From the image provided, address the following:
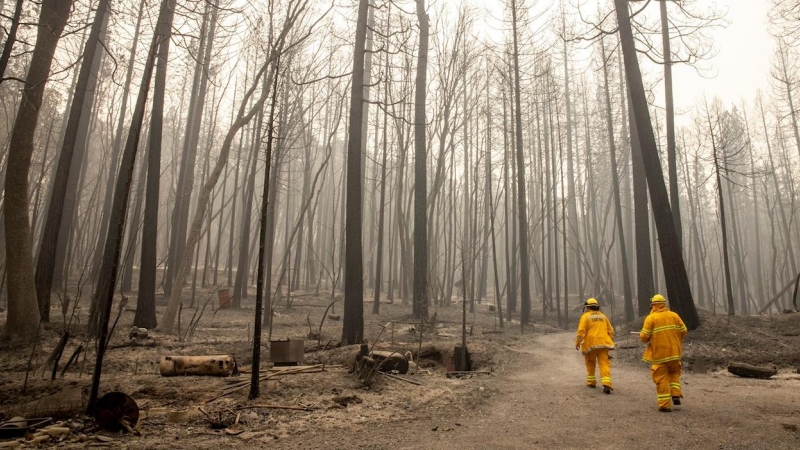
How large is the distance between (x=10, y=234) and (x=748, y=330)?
1517 centimetres

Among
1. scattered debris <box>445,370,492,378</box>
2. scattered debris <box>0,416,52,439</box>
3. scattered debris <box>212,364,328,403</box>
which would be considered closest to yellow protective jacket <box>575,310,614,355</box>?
scattered debris <box>445,370,492,378</box>

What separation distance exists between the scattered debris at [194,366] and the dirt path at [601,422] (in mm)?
2332

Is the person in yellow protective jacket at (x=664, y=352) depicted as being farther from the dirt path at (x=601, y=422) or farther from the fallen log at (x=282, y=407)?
the fallen log at (x=282, y=407)

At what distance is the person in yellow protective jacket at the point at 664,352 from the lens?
4.98 meters

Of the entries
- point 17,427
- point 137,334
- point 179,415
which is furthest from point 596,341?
point 137,334

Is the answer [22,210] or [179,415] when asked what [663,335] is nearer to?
[179,415]

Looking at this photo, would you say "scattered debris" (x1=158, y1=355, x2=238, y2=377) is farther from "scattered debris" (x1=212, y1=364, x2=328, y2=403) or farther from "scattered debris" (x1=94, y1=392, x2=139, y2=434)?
"scattered debris" (x1=94, y1=392, x2=139, y2=434)

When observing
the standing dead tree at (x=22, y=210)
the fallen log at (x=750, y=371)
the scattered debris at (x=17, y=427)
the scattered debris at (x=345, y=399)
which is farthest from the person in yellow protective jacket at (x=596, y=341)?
the standing dead tree at (x=22, y=210)

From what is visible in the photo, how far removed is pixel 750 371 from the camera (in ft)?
22.1

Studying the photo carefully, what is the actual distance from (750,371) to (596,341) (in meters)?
2.89

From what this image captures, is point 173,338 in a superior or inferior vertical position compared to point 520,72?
inferior

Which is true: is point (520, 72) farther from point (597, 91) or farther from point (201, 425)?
point (201, 425)

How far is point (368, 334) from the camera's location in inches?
436

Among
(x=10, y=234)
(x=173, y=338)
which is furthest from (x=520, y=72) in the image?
(x=10, y=234)
